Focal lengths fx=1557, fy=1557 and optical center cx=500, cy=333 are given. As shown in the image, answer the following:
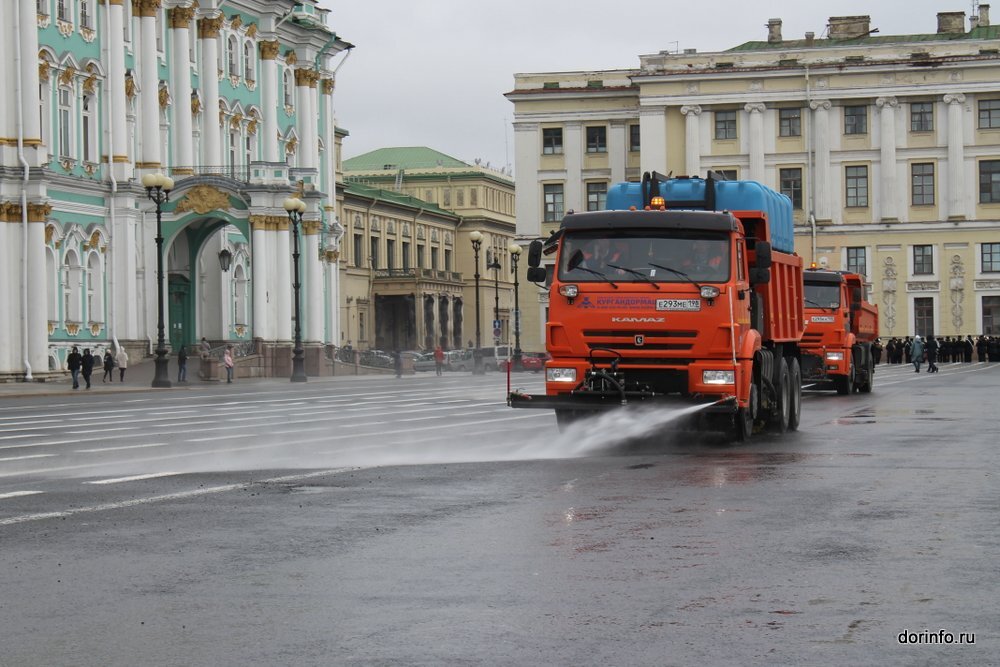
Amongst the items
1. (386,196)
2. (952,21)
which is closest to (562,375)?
(952,21)

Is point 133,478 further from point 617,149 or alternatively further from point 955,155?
point 617,149

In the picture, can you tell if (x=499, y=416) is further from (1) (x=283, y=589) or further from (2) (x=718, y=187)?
(1) (x=283, y=589)

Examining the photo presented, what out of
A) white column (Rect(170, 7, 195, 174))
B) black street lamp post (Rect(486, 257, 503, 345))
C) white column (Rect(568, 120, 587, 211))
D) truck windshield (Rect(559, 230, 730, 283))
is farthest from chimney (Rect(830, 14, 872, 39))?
truck windshield (Rect(559, 230, 730, 283))

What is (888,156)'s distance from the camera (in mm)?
95688

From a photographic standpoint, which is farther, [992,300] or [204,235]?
[992,300]

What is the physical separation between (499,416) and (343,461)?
10.9 m

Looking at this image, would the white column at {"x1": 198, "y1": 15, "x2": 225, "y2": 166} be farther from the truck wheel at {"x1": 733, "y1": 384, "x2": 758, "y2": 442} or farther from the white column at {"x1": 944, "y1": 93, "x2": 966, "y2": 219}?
the truck wheel at {"x1": 733, "y1": 384, "x2": 758, "y2": 442}

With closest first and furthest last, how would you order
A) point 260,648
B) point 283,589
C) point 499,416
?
point 260,648 < point 283,589 < point 499,416

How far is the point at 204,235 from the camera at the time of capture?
65562mm

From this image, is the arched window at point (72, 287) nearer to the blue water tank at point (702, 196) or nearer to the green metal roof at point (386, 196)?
the blue water tank at point (702, 196)

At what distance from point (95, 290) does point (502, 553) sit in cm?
5049

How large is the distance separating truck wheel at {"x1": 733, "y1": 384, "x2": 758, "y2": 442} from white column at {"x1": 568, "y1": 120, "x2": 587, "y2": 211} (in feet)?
268

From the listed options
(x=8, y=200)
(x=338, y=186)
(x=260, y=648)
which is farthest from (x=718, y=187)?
(x=338, y=186)

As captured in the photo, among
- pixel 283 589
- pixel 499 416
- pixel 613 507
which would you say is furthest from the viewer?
pixel 499 416
